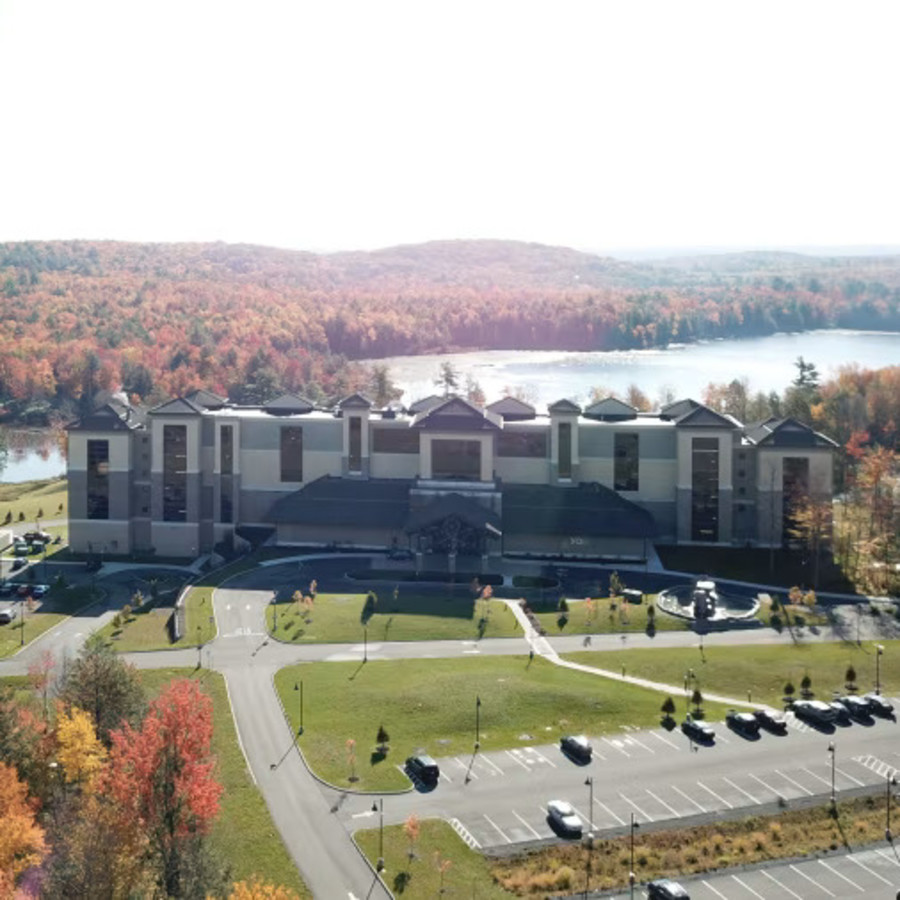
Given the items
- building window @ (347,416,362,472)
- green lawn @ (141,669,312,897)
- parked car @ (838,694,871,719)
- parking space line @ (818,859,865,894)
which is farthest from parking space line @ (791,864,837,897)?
building window @ (347,416,362,472)

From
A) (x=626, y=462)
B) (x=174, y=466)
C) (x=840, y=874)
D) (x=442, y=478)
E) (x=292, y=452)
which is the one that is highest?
(x=292, y=452)

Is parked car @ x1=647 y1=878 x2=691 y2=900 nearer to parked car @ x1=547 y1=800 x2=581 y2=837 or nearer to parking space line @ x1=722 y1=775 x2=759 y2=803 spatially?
parked car @ x1=547 y1=800 x2=581 y2=837

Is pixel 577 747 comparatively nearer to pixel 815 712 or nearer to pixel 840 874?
pixel 815 712

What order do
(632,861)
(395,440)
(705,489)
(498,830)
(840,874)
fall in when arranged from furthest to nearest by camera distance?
(395,440)
(705,489)
(498,830)
(632,861)
(840,874)

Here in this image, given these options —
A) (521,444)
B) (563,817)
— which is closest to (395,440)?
(521,444)

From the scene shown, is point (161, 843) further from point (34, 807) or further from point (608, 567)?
point (608, 567)
